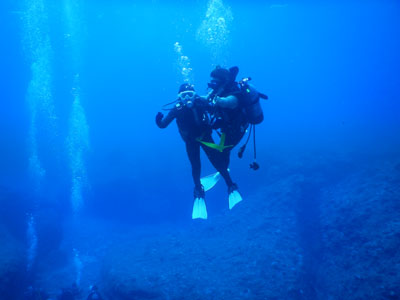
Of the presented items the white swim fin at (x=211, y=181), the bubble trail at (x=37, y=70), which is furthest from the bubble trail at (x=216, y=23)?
the white swim fin at (x=211, y=181)

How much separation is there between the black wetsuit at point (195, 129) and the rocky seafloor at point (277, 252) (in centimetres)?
449

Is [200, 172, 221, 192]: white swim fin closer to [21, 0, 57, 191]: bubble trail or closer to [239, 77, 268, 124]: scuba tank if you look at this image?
[239, 77, 268, 124]: scuba tank

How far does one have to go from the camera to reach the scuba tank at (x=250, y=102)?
4418 millimetres

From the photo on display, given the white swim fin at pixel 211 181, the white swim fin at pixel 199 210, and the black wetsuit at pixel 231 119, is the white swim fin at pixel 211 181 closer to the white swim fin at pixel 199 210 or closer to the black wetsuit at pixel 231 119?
the white swim fin at pixel 199 210

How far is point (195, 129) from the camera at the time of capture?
5.11 metres

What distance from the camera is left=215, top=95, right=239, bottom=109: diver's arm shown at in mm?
4160

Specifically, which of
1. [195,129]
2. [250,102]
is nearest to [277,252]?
[195,129]

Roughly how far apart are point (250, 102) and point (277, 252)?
6.92 meters

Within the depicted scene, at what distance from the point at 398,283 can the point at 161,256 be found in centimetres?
799

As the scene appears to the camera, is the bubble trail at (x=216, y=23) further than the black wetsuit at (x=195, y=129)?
Yes

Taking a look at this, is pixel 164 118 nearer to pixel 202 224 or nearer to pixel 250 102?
pixel 250 102

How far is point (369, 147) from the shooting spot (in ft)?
62.3

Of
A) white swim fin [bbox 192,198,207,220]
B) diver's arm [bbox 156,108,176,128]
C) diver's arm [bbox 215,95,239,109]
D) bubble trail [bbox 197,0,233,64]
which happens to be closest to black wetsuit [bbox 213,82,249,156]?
diver's arm [bbox 215,95,239,109]

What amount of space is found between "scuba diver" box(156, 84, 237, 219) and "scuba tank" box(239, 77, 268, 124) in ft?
2.25
